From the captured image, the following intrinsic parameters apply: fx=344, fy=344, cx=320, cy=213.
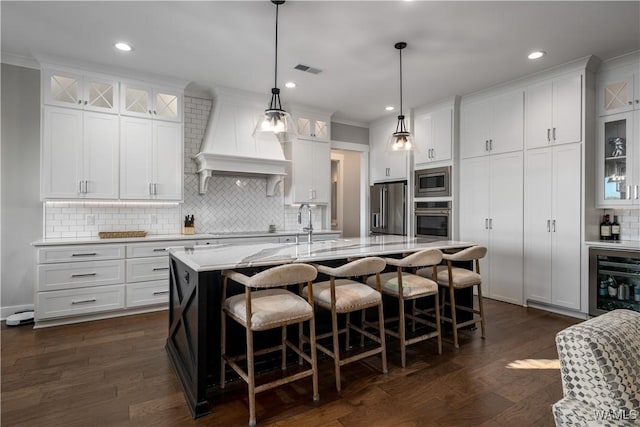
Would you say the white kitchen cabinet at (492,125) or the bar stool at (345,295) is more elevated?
the white kitchen cabinet at (492,125)

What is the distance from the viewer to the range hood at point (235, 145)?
180 inches

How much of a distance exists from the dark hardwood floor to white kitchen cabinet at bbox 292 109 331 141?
3.55 meters

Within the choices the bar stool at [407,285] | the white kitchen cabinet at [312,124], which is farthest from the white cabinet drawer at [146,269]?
the white kitchen cabinet at [312,124]

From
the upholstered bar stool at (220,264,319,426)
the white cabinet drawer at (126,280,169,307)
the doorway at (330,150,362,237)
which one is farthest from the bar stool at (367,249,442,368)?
the doorway at (330,150,362,237)

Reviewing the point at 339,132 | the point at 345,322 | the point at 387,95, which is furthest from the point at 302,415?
the point at 339,132

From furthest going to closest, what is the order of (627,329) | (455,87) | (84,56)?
(455,87)
(84,56)
(627,329)

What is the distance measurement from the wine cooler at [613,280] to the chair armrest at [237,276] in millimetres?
3784

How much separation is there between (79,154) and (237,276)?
3.05m

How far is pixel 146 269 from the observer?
4020mm

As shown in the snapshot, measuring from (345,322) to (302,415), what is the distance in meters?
1.04

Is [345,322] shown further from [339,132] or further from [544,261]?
[339,132]

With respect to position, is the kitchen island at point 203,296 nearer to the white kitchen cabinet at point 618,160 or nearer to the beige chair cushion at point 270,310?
the beige chair cushion at point 270,310

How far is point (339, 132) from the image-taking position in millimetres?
6219

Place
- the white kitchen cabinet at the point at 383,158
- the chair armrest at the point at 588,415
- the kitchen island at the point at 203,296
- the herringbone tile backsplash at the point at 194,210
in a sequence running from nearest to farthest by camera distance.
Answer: the chair armrest at the point at 588,415, the kitchen island at the point at 203,296, the herringbone tile backsplash at the point at 194,210, the white kitchen cabinet at the point at 383,158
